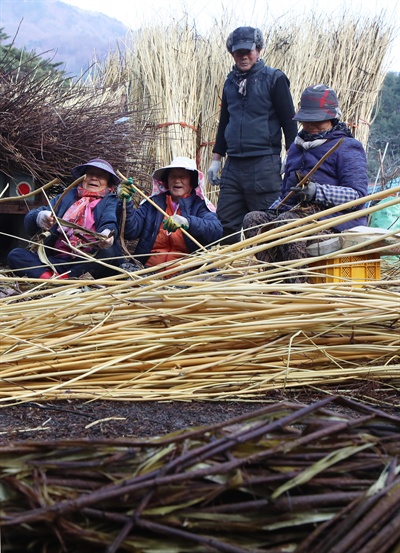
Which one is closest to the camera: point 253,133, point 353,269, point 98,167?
point 353,269

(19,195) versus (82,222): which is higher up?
(19,195)

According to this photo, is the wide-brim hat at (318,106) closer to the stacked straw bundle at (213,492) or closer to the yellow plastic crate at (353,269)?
the yellow plastic crate at (353,269)

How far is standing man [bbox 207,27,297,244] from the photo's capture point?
17.8 feet

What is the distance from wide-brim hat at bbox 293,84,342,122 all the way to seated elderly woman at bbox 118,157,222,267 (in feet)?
2.36

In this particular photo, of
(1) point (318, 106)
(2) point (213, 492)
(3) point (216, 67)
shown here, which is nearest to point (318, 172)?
(1) point (318, 106)

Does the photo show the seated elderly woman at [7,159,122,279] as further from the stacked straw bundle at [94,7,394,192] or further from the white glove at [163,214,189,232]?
the stacked straw bundle at [94,7,394,192]

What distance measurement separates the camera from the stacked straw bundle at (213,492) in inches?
35.6

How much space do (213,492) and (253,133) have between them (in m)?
4.73

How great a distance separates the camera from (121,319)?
2.13m

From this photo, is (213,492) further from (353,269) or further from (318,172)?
(318,172)

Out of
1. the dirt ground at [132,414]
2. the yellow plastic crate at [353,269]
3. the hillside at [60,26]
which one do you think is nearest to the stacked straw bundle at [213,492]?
the dirt ground at [132,414]

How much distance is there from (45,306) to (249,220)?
2050 millimetres

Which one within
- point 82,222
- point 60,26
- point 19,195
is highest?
point 60,26

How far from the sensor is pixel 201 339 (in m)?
2.04
